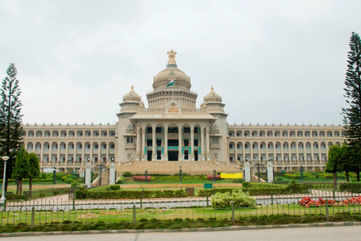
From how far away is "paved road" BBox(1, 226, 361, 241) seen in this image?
33.4 ft

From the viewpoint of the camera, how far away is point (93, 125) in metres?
75.2

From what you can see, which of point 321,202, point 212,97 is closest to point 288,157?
point 212,97

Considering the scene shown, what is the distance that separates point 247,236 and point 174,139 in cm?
5096

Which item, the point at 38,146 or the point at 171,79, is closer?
the point at 171,79

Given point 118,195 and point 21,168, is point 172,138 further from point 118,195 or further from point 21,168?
point 118,195

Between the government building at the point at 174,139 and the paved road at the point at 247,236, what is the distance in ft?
113

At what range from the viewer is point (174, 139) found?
61.5 m

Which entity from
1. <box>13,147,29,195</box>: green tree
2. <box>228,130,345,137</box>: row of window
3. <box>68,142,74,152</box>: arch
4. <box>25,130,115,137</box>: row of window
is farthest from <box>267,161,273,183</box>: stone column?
<box>68,142,74,152</box>: arch

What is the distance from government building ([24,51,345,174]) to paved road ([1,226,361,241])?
113 feet

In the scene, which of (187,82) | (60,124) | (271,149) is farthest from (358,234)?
(60,124)

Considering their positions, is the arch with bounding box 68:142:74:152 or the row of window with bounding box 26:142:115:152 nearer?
the row of window with bounding box 26:142:115:152

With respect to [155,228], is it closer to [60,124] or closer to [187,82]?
[187,82]

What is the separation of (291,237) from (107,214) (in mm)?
8438

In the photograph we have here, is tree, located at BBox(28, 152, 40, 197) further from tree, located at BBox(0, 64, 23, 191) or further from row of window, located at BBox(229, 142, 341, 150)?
row of window, located at BBox(229, 142, 341, 150)
